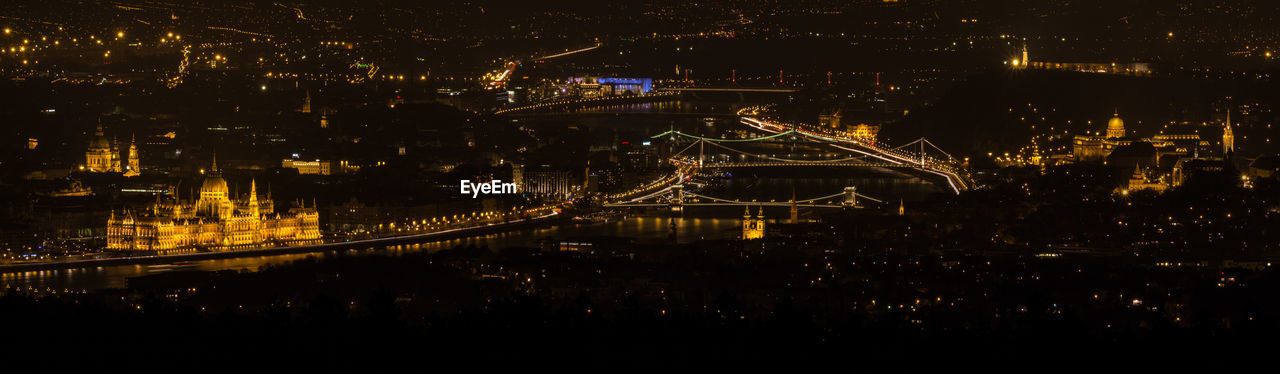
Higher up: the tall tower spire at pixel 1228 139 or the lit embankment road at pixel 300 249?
the tall tower spire at pixel 1228 139

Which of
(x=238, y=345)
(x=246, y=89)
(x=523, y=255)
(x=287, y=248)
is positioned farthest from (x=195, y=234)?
(x=246, y=89)

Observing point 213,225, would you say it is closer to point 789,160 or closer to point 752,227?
point 752,227

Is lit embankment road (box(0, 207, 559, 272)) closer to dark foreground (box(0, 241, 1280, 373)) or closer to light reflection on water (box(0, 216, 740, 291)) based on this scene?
light reflection on water (box(0, 216, 740, 291))

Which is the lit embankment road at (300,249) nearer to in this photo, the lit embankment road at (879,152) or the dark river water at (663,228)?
the dark river water at (663,228)

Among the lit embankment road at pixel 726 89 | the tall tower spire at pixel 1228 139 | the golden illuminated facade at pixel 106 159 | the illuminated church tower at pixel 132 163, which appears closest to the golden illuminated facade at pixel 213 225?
the illuminated church tower at pixel 132 163

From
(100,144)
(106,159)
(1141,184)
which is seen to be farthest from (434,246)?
(1141,184)

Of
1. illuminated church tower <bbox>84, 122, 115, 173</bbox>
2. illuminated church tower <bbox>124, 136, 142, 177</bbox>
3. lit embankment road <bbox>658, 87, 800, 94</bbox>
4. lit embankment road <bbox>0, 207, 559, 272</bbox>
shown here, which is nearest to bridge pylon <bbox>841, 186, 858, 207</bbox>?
lit embankment road <bbox>0, 207, 559, 272</bbox>
